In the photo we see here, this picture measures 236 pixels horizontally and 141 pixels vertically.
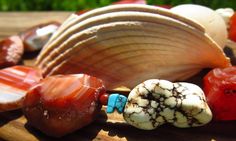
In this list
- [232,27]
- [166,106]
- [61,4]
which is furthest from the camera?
[61,4]

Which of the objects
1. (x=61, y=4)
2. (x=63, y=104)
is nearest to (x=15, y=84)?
(x=63, y=104)

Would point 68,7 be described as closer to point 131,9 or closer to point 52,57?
point 52,57

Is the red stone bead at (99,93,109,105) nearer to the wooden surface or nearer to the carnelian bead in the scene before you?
the wooden surface

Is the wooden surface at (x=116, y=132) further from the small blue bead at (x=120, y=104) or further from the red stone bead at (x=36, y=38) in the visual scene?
the red stone bead at (x=36, y=38)

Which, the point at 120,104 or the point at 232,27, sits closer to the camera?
the point at 120,104

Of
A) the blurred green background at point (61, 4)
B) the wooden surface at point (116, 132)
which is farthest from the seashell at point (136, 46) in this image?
the blurred green background at point (61, 4)

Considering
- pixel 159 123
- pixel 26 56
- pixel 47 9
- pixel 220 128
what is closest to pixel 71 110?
pixel 159 123

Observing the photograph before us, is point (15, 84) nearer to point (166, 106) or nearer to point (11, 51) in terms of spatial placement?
point (11, 51)
